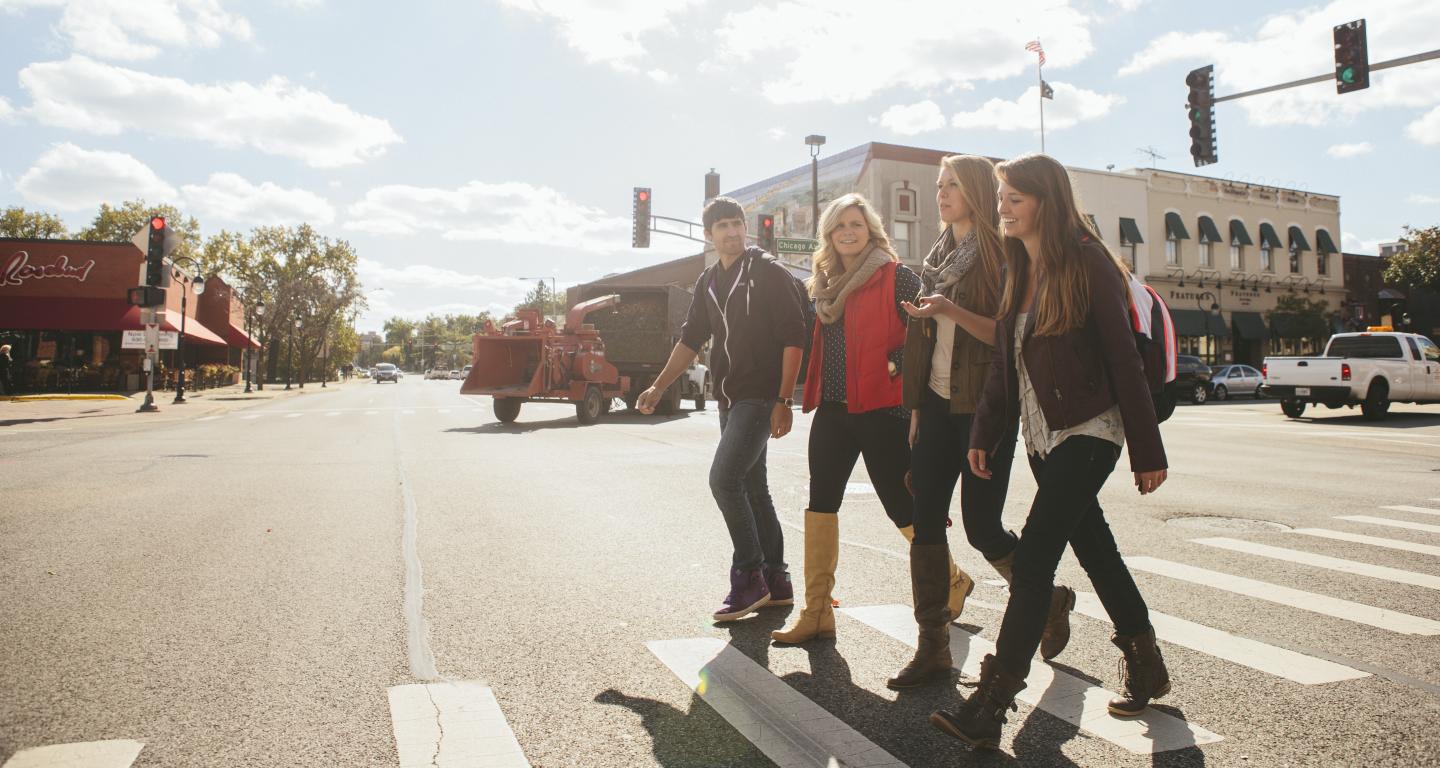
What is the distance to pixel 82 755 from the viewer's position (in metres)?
2.80

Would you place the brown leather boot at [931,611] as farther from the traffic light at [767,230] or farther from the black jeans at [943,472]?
the traffic light at [767,230]

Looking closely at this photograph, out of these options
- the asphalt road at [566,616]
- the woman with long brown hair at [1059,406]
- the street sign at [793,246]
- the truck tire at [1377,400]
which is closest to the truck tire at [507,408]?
the asphalt road at [566,616]

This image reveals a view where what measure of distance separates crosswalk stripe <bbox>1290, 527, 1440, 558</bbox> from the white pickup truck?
15422 millimetres

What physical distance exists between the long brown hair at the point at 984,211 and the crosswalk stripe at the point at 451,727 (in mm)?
2250

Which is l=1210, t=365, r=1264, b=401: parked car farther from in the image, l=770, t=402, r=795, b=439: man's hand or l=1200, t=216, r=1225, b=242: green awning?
l=770, t=402, r=795, b=439: man's hand

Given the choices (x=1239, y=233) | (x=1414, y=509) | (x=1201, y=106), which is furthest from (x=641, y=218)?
(x=1239, y=233)

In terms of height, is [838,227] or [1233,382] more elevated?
[838,227]

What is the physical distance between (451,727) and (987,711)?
1.69 metres

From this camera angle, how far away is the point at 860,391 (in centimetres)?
394

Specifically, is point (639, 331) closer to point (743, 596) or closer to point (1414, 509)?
point (1414, 509)

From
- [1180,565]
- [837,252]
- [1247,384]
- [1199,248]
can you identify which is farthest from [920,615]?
[1199,248]

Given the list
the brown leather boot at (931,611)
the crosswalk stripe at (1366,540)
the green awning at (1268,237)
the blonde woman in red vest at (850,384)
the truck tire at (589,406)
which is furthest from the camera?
the green awning at (1268,237)

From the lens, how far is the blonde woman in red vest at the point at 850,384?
3951mm

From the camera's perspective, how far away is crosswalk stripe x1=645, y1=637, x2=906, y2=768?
2842mm
